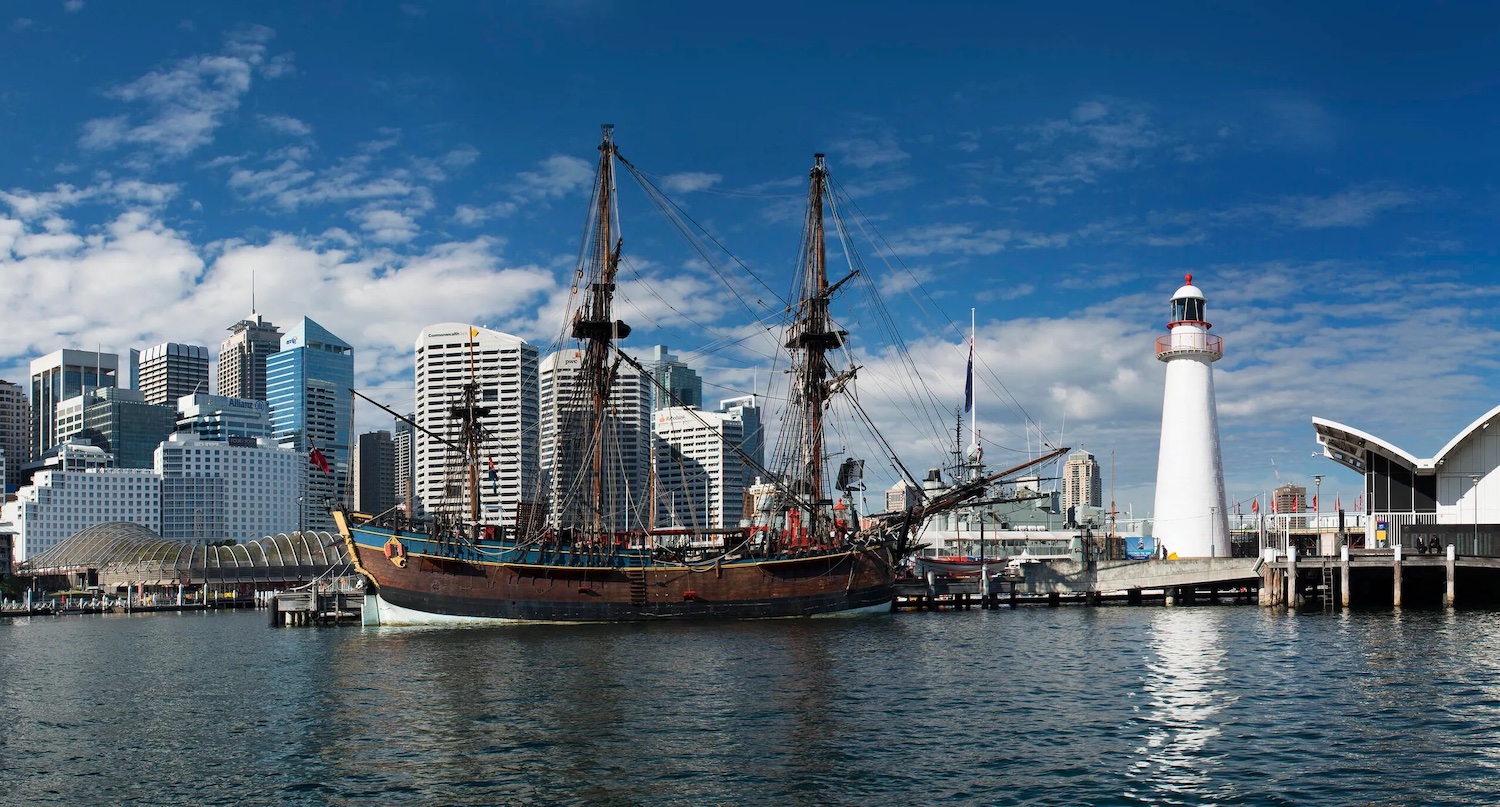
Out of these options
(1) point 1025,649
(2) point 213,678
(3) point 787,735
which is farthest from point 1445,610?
(2) point 213,678

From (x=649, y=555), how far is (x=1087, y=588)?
29.6m

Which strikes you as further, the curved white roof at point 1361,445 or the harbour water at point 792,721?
the curved white roof at point 1361,445

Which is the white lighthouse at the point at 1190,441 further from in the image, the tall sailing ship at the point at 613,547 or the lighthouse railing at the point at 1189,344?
the tall sailing ship at the point at 613,547

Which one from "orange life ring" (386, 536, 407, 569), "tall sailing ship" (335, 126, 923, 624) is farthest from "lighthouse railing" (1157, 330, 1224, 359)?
"orange life ring" (386, 536, 407, 569)

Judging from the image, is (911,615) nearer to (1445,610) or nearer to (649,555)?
(649,555)

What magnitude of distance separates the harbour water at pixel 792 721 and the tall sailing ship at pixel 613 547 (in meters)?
12.0

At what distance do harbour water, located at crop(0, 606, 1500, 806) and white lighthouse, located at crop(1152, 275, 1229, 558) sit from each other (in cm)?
1616

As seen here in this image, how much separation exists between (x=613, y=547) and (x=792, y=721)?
4255 cm

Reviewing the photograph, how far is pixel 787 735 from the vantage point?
30688mm

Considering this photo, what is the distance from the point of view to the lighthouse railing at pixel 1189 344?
7181 centimetres

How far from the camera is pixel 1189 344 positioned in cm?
7188

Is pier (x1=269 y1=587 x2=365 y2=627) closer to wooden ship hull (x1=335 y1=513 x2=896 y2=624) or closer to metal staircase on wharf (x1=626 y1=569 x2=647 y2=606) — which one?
wooden ship hull (x1=335 y1=513 x2=896 y2=624)

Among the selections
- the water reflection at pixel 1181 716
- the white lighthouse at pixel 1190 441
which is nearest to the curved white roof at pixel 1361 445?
the white lighthouse at pixel 1190 441

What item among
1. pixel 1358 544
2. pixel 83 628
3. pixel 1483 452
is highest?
pixel 1483 452
